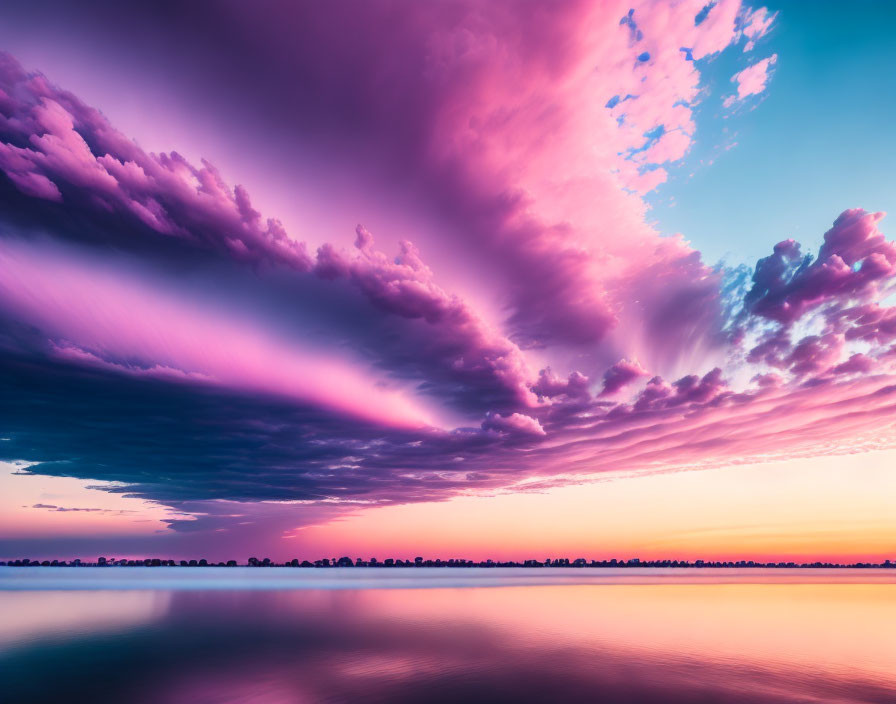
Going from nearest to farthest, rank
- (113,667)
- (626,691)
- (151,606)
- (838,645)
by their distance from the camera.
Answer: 1. (626,691)
2. (113,667)
3. (838,645)
4. (151,606)

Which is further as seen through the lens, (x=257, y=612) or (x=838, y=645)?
(x=257, y=612)

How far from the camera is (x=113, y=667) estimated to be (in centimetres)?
3197

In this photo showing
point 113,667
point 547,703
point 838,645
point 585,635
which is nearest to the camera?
point 547,703

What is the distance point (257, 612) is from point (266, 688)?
151 feet

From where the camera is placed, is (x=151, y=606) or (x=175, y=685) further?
(x=151, y=606)

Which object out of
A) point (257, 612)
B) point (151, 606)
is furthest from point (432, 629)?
point (151, 606)

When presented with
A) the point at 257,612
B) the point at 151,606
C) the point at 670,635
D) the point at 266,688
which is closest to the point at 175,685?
the point at 266,688

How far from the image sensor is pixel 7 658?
33969 millimetres

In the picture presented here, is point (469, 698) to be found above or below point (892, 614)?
below

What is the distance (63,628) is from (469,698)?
45671mm

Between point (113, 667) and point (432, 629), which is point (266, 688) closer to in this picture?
point (113, 667)

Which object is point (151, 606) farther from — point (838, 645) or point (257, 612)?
point (838, 645)

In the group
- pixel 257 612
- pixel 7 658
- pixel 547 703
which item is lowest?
pixel 547 703

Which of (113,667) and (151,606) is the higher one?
(151,606)
